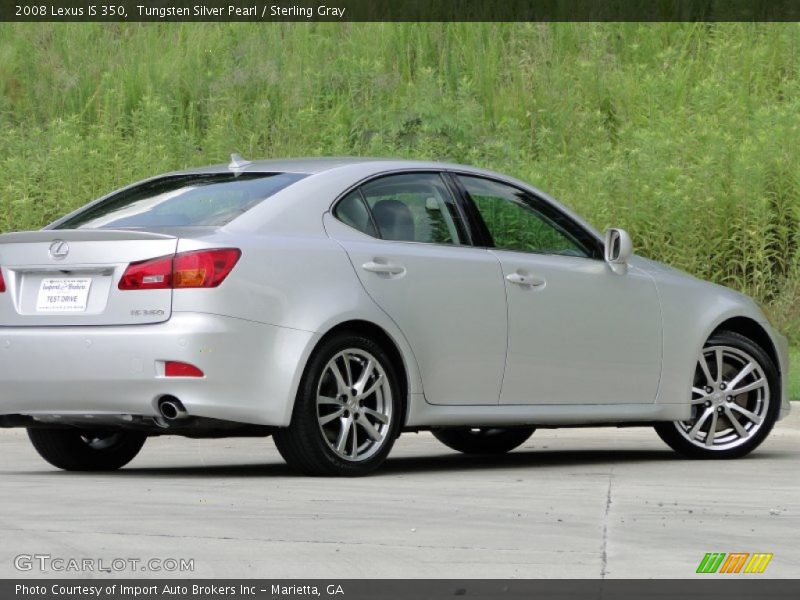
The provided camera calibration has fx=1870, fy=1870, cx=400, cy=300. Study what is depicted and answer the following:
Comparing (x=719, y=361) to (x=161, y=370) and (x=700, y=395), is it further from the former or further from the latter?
(x=161, y=370)

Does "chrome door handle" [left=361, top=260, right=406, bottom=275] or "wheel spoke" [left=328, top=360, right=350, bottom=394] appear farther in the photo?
"chrome door handle" [left=361, top=260, right=406, bottom=275]

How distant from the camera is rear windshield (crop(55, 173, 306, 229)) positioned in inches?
366

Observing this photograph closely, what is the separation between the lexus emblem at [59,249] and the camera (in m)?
9.03

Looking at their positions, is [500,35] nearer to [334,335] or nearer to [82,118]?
[82,118]

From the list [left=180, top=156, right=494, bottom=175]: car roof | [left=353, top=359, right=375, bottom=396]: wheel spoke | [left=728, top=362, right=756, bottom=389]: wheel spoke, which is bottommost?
[left=728, top=362, right=756, bottom=389]: wheel spoke

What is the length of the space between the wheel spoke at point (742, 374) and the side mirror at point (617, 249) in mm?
1054

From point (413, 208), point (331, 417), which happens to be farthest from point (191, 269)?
point (413, 208)

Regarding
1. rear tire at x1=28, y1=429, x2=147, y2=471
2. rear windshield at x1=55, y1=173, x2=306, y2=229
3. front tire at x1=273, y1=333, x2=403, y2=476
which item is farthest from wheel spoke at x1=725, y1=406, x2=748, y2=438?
rear tire at x1=28, y1=429, x2=147, y2=471

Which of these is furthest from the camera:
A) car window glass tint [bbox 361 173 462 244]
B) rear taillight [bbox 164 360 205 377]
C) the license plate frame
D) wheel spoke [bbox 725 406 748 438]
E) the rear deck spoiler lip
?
wheel spoke [bbox 725 406 748 438]

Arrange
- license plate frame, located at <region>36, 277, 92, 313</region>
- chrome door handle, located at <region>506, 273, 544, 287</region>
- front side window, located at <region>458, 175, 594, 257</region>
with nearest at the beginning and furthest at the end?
license plate frame, located at <region>36, 277, 92, 313</region> < chrome door handle, located at <region>506, 273, 544, 287</region> < front side window, located at <region>458, 175, 594, 257</region>

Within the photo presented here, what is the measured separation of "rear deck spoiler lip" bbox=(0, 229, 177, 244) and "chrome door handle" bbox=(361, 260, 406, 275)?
3.37 ft

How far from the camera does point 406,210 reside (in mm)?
9781

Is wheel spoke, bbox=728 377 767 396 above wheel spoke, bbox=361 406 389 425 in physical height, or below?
below
